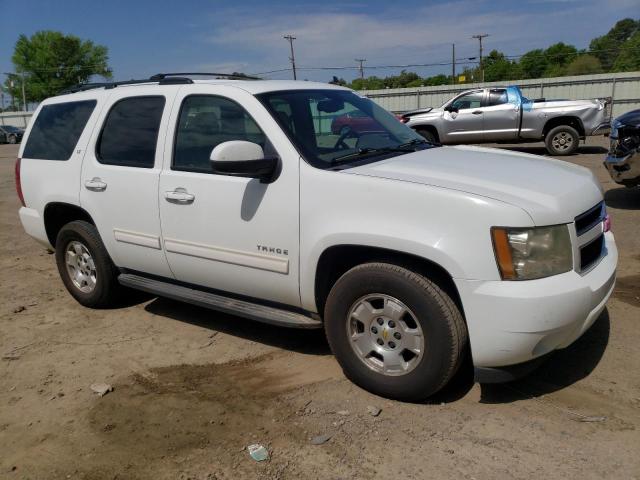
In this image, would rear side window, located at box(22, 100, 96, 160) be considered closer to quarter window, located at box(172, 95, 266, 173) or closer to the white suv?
the white suv

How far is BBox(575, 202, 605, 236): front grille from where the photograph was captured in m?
3.09

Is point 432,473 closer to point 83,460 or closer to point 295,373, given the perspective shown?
point 295,373

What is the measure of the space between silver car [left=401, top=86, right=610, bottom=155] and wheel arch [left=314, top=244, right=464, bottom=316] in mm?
12484

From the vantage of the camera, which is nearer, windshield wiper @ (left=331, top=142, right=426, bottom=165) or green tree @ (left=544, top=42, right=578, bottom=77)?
windshield wiper @ (left=331, top=142, right=426, bottom=165)

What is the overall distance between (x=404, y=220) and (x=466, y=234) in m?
0.34

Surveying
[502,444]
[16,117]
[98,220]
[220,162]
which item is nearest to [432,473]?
[502,444]

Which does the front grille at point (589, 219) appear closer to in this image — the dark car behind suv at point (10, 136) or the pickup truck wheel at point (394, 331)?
the pickup truck wheel at point (394, 331)

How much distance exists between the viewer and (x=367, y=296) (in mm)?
3217

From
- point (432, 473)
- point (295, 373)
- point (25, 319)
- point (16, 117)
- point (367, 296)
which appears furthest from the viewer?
point (16, 117)

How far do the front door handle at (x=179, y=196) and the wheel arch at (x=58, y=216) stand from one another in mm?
1158

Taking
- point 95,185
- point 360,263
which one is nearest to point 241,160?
point 360,263

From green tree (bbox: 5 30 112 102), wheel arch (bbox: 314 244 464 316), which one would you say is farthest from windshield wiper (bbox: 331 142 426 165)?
green tree (bbox: 5 30 112 102)

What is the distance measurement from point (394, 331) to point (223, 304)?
1.33 metres

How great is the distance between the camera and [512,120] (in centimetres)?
1475
